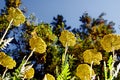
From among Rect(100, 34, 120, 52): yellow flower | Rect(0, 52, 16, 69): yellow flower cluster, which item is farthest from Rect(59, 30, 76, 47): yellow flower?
Rect(0, 52, 16, 69): yellow flower cluster

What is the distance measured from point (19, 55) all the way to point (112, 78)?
22629 millimetres

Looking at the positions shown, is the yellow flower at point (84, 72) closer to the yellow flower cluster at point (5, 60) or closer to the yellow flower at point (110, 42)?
the yellow flower at point (110, 42)

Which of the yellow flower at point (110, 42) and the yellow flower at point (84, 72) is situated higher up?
the yellow flower at point (110, 42)

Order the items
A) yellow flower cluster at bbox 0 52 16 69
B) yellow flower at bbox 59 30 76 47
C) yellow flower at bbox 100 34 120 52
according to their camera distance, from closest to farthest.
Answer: yellow flower cluster at bbox 0 52 16 69 → yellow flower at bbox 100 34 120 52 → yellow flower at bbox 59 30 76 47

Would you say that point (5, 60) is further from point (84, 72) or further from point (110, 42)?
point (110, 42)

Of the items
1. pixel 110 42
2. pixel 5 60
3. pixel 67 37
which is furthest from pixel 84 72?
pixel 67 37

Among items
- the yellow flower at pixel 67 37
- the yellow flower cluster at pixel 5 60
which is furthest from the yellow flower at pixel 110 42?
the yellow flower cluster at pixel 5 60

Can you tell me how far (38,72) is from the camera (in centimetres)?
2328

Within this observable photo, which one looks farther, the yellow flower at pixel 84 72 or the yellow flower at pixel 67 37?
the yellow flower at pixel 67 37

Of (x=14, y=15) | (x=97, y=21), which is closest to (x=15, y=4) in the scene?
(x=97, y=21)

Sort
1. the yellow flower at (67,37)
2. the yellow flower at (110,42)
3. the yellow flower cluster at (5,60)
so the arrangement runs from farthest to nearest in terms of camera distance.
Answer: the yellow flower at (67,37) → the yellow flower at (110,42) → the yellow flower cluster at (5,60)

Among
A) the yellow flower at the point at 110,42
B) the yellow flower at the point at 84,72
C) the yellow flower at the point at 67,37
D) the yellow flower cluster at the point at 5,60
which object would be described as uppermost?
the yellow flower at the point at 67,37

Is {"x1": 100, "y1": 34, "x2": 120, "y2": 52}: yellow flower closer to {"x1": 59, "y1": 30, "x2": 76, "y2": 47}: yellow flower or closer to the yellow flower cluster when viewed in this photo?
{"x1": 59, "y1": 30, "x2": 76, "y2": 47}: yellow flower

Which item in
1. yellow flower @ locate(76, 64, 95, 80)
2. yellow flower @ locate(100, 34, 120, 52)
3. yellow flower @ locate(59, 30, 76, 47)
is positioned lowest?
yellow flower @ locate(76, 64, 95, 80)
